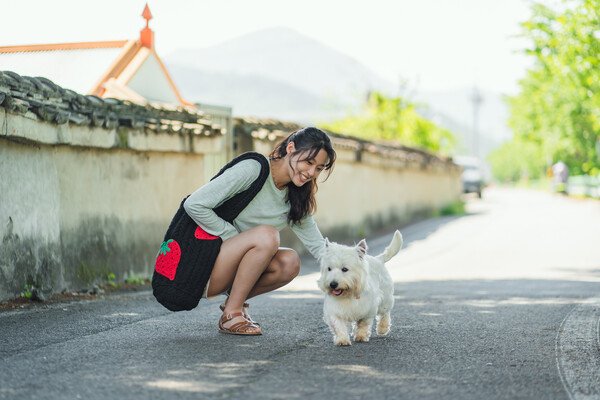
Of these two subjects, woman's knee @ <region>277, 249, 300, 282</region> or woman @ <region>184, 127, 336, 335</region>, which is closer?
woman @ <region>184, 127, 336, 335</region>

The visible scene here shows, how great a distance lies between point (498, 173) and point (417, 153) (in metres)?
123

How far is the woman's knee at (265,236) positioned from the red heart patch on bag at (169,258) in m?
0.54

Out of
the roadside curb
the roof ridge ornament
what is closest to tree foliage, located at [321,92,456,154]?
the roof ridge ornament

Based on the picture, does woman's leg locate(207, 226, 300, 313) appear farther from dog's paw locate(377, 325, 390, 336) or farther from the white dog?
dog's paw locate(377, 325, 390, 336)

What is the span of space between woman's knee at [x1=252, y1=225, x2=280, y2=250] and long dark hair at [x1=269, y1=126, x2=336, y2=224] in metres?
0.21

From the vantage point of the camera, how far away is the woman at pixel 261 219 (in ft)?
20.0

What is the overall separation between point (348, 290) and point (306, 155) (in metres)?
0.93

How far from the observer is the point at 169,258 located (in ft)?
20.4

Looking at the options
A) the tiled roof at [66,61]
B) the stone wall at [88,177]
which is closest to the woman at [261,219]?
the stone wall at [88,177]

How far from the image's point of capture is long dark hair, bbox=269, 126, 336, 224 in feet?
20.1

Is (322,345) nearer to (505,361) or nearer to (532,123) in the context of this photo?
(505,361)

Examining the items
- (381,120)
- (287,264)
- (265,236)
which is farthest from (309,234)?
(381,120)

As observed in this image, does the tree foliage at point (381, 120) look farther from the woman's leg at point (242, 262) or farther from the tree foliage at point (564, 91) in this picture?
the woman's leg at point (242, 262)

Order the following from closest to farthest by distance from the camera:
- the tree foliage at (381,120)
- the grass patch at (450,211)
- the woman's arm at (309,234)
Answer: the woman's arm at (309,234) < the grass patch at (450,211) < the tree foliage at (381,120)
